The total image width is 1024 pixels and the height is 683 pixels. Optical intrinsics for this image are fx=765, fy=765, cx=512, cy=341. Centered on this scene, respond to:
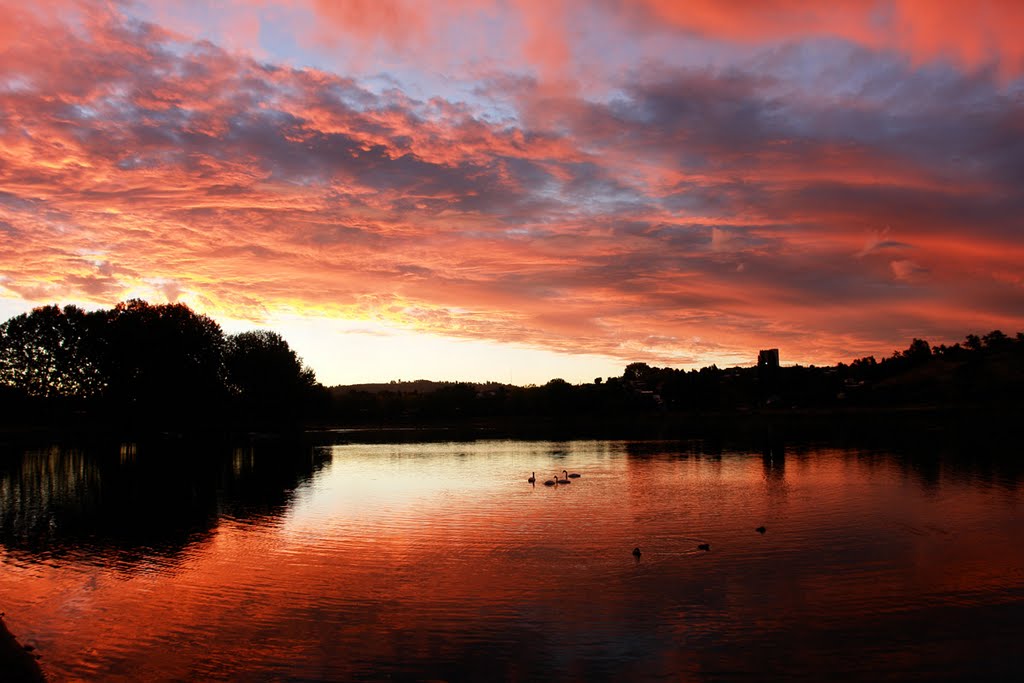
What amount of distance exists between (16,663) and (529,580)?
14.4 m

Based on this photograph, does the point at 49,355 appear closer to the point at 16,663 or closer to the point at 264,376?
the point at 264,376

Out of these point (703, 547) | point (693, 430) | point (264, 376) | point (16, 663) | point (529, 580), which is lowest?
point (693, 430)

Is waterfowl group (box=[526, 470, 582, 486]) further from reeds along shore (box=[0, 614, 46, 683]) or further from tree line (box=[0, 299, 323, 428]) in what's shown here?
tree line (box=[0, 299, 323, 428])

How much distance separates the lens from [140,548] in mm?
32938

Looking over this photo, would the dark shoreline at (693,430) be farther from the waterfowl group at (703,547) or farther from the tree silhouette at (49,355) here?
the waterfowl group at (703,547)

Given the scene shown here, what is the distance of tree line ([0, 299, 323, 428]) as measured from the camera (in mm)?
126625

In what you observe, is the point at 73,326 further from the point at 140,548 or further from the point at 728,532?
the point at 728,532

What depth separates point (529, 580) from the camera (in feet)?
83.6

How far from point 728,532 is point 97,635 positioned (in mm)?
24300

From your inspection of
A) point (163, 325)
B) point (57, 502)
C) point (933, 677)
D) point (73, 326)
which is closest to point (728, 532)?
point (933, 677)

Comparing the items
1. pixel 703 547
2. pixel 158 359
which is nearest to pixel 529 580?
pixel 703 547

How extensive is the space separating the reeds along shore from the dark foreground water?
62cm

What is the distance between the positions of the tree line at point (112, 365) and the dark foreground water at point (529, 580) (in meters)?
79.6

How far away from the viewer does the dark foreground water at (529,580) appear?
17.8 m
